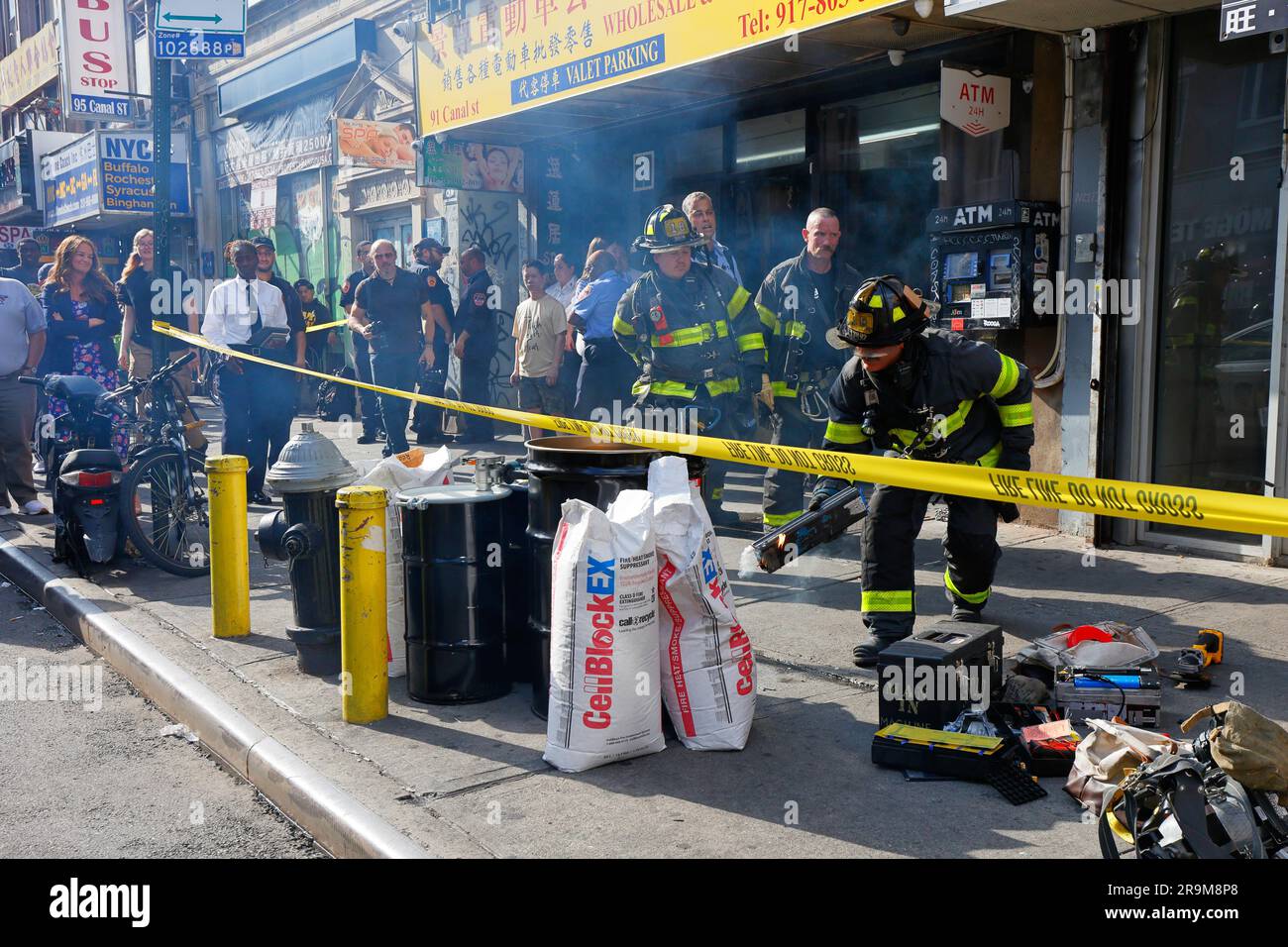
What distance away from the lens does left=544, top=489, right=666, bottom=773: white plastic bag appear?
12.1ft

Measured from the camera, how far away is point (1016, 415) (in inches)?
194

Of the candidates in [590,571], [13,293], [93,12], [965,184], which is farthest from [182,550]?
[93,12]

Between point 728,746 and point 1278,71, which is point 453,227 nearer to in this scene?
point 1278,71

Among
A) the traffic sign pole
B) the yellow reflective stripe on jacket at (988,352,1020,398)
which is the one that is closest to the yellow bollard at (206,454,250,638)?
the traffic sign pole

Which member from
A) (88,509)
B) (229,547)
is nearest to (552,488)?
(229,547)

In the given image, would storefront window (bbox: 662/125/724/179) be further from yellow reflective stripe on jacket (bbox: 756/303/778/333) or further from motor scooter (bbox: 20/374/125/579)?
motor scooter (bbox: 20/374/125/579)

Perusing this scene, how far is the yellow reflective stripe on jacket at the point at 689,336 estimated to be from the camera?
6766mm

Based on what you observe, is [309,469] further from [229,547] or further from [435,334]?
[435,334]

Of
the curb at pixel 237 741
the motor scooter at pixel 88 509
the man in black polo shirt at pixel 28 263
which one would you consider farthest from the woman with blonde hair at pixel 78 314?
the curb at pixel 237 741

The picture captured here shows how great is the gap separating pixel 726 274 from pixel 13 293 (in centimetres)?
542

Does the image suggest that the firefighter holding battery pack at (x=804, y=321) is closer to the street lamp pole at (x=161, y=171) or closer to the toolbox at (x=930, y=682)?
the toolbox at (x=930, y=682)

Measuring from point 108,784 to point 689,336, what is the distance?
3.98 meters

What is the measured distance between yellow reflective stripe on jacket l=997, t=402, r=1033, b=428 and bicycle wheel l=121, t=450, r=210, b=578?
4756mm

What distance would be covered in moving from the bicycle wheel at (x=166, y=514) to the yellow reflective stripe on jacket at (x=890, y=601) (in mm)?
4204
